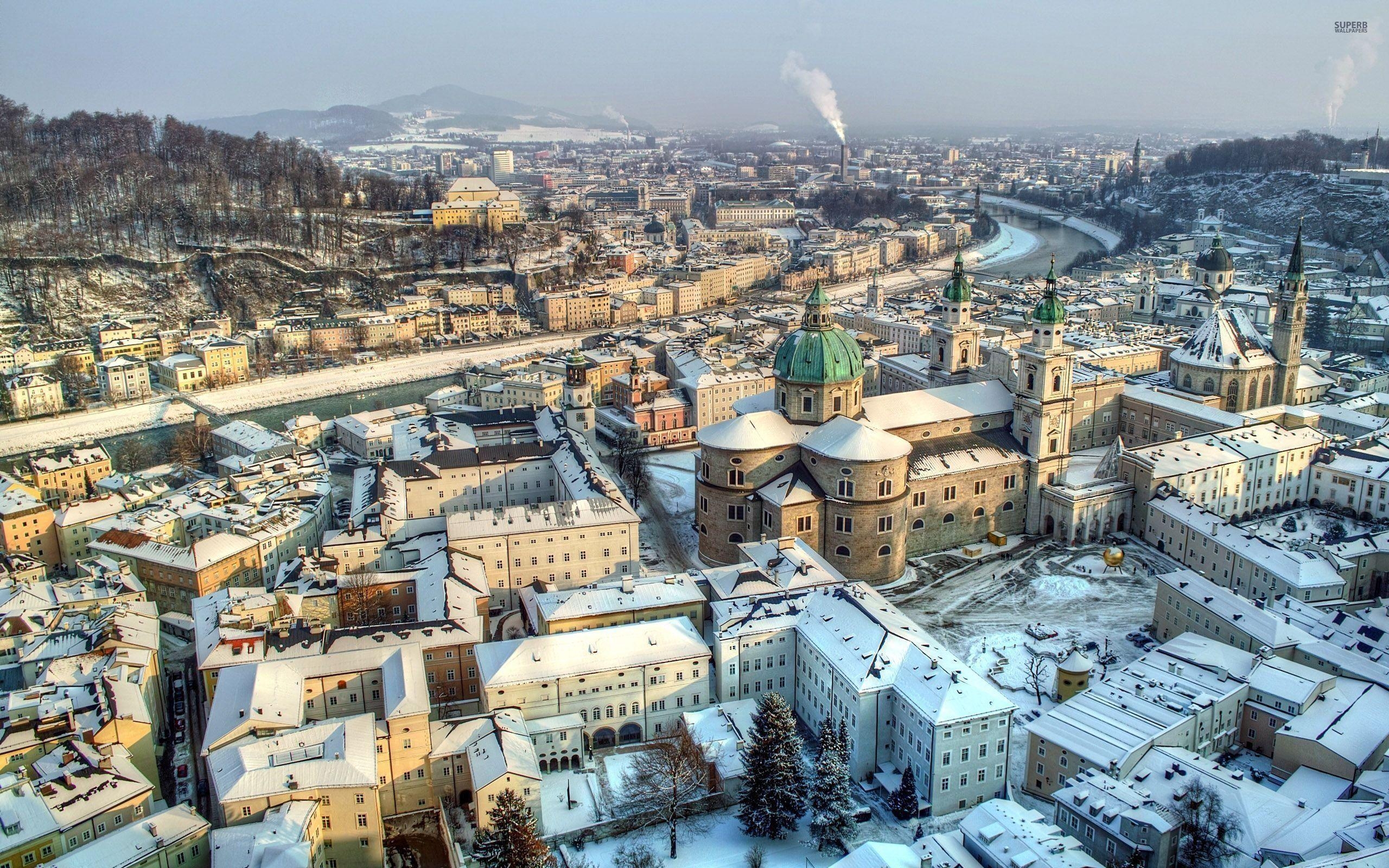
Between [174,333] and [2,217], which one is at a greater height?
[2,217]

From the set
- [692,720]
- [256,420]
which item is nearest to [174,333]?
[256,420]

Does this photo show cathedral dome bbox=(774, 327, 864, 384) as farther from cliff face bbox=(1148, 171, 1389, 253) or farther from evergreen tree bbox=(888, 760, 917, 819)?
cliff face bbox=(1148, 171, 1389, 253)

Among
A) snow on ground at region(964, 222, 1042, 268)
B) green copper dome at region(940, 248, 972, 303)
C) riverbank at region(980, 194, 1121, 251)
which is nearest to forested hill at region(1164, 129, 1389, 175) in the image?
riverbank at region(980, 194, 1121, 251)

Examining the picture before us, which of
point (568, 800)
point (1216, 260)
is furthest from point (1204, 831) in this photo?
point (1216, 260)

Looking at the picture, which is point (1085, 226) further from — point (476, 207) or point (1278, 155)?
point (476, 207)

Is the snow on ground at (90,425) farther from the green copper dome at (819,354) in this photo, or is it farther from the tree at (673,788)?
the tree at (673,788)

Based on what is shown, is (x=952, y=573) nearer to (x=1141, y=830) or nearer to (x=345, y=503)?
(x=1141, y=830)

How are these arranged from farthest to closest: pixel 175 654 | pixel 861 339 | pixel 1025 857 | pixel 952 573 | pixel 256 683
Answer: pixel 861 339
pixel 952 573
pixel 175 654
pixel 256 683
pixel 1025 857
